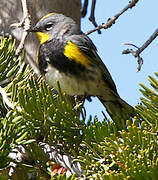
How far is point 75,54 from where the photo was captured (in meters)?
2.50

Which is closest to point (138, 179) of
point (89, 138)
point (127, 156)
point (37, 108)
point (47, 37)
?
point (127, 156)

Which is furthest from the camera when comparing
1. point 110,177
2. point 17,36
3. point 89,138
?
point 17,36

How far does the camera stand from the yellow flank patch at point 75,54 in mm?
2473

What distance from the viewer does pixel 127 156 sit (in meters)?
0.91

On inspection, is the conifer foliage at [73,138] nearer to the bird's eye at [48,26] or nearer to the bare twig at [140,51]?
the bare twig at [140,51]

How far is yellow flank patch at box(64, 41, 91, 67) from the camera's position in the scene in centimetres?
247

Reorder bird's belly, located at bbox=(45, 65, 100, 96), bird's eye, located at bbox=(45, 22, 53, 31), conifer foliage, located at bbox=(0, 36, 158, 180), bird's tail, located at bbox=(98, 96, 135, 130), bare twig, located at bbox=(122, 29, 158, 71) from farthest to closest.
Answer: bird's eye, located at bbox=(45, 22, 53, 31), bird's belly, located at bbox=(45, 65, 100, 96), bare twig, located at bbox=(122, 29, 158, 71), bird's tail, located at bbox=(98, 96, 135, 130), conifer foliage, located at bbox=(0, 36, 158, 180)

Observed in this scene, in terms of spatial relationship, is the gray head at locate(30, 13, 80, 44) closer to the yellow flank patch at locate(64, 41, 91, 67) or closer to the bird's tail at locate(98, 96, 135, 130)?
the yellow flank patch at locate(64, 41, 91, 67)

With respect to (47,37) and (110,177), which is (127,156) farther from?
(47,37)

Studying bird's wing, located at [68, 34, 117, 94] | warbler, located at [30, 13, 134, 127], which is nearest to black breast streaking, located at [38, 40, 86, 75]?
warbler, located at [30, 13, 134, 127]

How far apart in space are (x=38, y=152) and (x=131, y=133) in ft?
1.18

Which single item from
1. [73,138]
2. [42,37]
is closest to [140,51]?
[42,37]

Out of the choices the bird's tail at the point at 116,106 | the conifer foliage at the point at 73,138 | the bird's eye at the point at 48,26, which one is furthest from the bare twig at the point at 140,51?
the conifer foliage at the point at 73,138

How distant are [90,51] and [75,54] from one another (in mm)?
352
